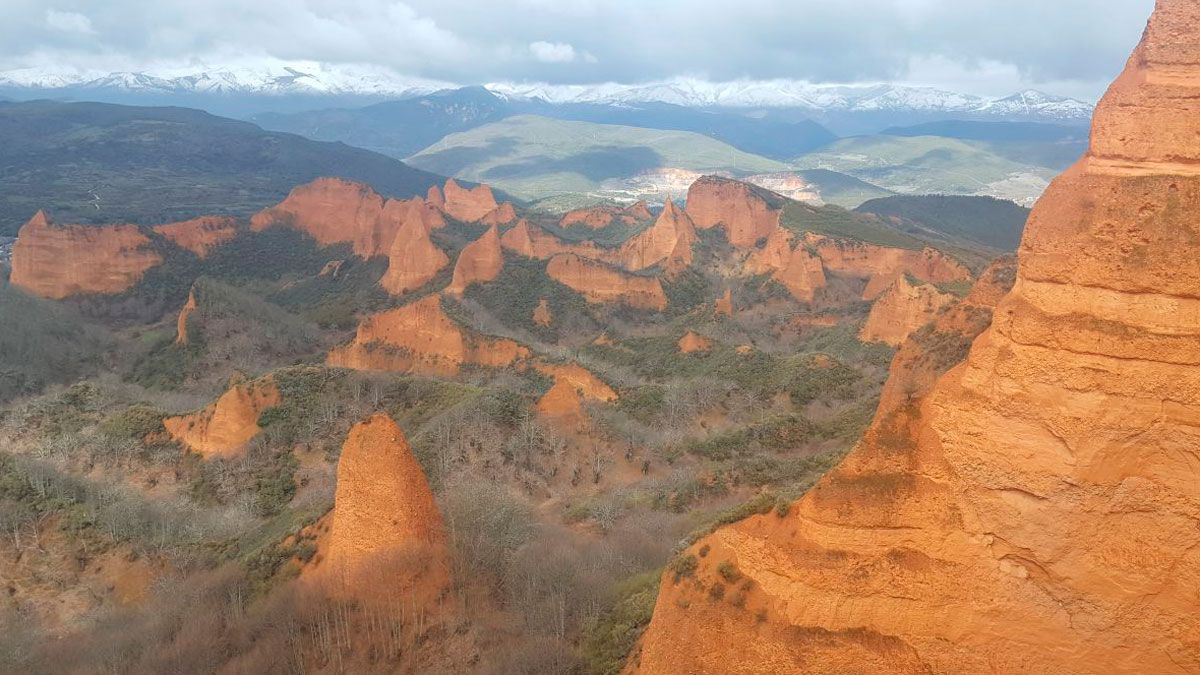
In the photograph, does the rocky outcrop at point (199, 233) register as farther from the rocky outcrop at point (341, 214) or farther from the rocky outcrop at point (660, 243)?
the rocky outcrop at point (660, 243)

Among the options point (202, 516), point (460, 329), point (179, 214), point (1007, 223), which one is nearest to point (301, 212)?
point (179, 214)

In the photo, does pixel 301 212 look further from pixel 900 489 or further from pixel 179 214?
pixel 900 489

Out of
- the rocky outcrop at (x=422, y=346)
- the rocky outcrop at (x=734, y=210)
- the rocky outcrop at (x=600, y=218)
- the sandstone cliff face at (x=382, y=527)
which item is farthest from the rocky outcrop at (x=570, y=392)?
the rocky outcrop at (x=600, y=218)

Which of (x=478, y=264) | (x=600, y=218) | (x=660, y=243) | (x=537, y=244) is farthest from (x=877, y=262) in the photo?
(x=600, y=218)

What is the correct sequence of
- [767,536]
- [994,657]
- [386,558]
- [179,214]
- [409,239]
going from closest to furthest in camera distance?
[994,657]
[767,536]
[386,558]
[409,239]
[179,214]

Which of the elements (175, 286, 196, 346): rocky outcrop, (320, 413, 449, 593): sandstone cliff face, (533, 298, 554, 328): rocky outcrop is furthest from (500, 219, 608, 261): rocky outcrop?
(320, 413, 449, 593): sandstone cliff face

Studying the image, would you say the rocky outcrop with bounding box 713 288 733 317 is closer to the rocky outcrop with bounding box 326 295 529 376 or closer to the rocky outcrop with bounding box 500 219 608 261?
the rocky outcrop with bounding box 500 219 608 261
